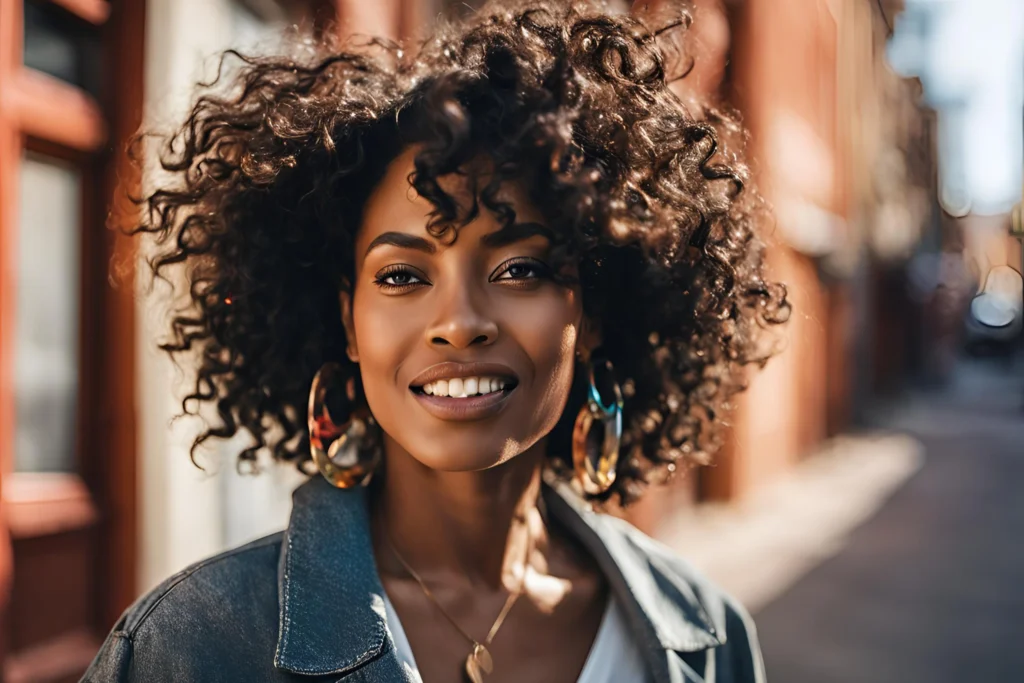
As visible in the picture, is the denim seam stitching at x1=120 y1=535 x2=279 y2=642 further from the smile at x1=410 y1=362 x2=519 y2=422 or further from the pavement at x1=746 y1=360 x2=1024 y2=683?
the pavement at x1=746 y1=360 x2=1024 y2=683

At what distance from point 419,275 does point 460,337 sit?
0.51 ft

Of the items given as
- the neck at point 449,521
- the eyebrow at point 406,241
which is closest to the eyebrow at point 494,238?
the eyebrow at point 406,241

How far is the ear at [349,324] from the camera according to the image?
1.95 meters

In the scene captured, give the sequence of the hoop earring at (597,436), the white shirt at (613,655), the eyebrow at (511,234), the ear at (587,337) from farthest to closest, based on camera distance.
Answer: the hoop earring at (597,436) < the ear at (587,337) < the white shirt at (613,655) < the eyebrow at (511,234)

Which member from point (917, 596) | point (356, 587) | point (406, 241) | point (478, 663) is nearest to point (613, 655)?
point (478, 663)

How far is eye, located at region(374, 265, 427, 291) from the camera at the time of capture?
1751mm

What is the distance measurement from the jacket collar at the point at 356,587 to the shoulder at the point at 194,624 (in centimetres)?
4

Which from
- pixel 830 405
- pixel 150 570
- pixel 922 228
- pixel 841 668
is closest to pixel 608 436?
pixel 150 570

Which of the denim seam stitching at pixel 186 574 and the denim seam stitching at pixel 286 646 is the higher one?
the denim seam stitching at pixel 186 574

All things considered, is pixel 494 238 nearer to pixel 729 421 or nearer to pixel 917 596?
pixel 729 421

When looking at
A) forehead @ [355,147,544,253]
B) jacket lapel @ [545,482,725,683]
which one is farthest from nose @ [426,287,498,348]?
jacket lapel @ [545,482,725,683]

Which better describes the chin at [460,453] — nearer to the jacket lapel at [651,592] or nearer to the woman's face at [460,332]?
the woman's face at [460,332]

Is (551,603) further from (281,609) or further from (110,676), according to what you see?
(110,676)

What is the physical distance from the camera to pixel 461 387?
1694 mm
